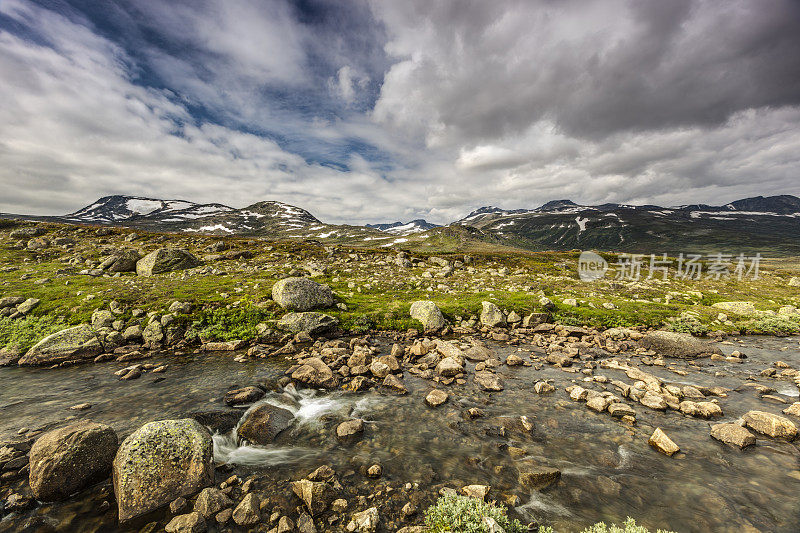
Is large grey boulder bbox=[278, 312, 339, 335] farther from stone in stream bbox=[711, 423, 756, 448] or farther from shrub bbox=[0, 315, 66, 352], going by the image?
stone in stream bbox=[711, 423, 756, 448]

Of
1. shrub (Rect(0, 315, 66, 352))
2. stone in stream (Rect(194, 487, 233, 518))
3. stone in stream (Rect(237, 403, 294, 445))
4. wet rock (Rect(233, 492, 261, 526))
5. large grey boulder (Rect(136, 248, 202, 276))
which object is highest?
large grey boulder (Rect(136, 248, 202, 276))

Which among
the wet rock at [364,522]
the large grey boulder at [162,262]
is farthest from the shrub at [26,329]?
the wet rock at [364,522]

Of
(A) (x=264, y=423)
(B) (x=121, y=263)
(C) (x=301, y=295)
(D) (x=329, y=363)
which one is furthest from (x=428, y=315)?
(B) (x=121, y=263)

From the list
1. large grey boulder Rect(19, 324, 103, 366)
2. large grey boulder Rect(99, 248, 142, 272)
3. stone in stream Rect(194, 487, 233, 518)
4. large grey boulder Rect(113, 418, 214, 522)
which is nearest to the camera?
stone in stream Rect(194, 487, 233, 518)

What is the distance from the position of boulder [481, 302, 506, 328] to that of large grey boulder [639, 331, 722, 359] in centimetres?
1111

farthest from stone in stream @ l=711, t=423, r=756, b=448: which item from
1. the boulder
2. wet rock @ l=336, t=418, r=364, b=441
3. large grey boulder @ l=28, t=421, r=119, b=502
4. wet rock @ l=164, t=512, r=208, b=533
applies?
large grey boulder @ l=28, t=421, r=119, b=502

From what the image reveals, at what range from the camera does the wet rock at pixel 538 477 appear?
9.81m

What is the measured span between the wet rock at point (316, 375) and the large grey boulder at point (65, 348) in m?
14.2

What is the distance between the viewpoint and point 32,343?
760 inches

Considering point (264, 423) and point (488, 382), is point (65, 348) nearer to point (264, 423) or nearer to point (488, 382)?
point (264, 423)

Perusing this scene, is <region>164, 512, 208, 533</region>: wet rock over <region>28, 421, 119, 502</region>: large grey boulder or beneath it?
beneath

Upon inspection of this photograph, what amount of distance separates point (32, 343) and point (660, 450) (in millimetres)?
35827

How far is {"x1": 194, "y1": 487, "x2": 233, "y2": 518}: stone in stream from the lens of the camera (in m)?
8.10

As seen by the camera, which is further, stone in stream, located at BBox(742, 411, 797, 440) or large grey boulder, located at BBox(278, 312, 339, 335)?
large grey boulder, located at BBox(278, 312, 339, 335)
